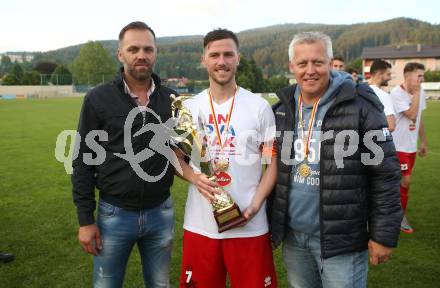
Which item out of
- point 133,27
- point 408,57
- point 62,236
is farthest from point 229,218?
point 408,57

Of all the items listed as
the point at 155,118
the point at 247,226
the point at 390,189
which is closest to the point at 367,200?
the point at 390,189

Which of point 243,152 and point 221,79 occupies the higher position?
point 221,79

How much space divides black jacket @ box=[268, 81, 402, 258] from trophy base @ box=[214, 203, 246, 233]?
562mm

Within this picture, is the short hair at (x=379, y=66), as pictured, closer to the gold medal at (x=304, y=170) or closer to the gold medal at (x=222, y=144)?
the gold medal at (x=222, y=144)

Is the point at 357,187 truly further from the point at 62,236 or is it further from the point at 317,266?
the point at 62,236

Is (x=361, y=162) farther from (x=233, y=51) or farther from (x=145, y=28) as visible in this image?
(x=145, y=28)

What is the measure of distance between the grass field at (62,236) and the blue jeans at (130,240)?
120 centimetres

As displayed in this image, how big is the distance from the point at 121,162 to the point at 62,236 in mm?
3197

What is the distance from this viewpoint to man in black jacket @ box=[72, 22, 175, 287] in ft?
10.0

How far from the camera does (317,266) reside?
2900 mm

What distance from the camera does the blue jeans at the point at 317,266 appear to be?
A: 8.89 feet

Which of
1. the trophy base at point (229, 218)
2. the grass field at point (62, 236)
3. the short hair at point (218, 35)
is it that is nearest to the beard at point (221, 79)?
the short hair at point (218, 35)

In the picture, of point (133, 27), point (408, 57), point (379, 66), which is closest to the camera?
point (133, 27)

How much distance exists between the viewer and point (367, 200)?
2738 mm
